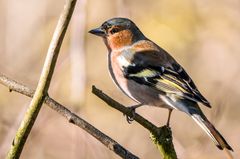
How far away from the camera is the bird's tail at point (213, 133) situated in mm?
3770

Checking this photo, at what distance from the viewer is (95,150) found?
201 inches

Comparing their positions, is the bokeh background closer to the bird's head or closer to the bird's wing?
the bird's head

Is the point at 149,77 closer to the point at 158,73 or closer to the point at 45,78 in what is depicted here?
the point at 158,73

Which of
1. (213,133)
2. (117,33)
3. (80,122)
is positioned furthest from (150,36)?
(80,122)

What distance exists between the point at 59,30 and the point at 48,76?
0.20 metres

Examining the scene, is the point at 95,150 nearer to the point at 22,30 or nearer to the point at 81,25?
the point at 81,25

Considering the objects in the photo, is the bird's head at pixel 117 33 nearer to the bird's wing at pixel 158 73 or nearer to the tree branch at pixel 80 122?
the bird's wing at pixel 158 73

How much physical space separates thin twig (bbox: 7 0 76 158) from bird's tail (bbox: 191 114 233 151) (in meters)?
1.37

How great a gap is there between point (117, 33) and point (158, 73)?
675 millimetres

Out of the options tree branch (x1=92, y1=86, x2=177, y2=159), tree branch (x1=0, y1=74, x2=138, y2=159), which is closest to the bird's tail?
tree branch (x1=92, y1=86, x2=177, y2=159)

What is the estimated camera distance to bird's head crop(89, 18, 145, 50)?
210 inches

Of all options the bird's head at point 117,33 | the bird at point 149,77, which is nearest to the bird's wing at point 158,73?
the bird at point 149,77

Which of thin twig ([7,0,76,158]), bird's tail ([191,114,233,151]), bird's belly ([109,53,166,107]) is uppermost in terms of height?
thin twig ([7,0,76,158])

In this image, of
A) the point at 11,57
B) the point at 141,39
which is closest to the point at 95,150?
the point at 141,39
